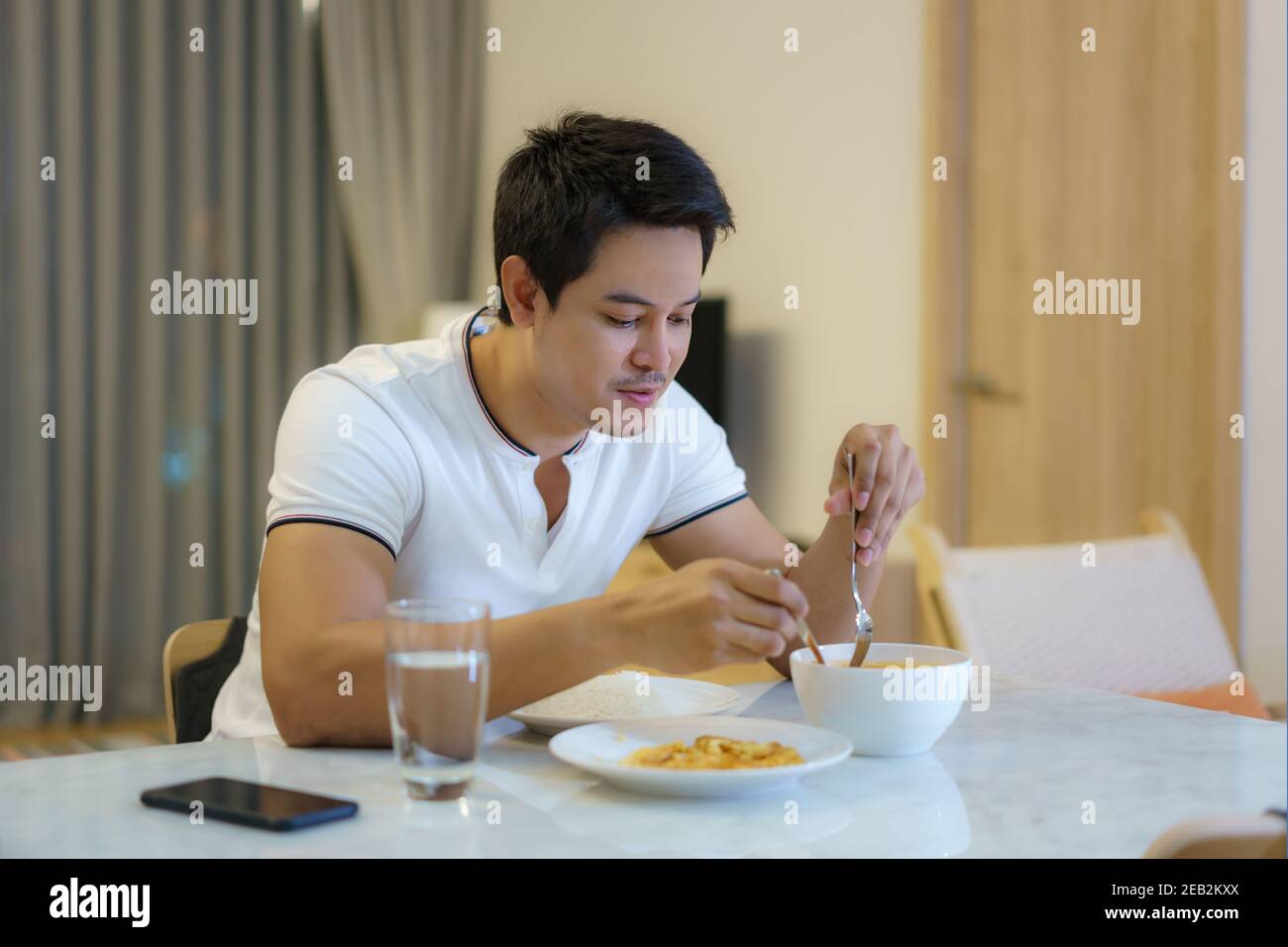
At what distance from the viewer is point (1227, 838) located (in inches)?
31.1

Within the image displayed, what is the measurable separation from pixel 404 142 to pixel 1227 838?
3993 mm

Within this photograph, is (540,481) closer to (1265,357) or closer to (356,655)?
(356,655)

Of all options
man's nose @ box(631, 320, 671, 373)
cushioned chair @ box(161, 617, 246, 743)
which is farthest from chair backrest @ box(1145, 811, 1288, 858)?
cushioned chair @ box(161, 617, 246, 743)

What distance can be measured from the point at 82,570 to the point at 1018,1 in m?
3.03

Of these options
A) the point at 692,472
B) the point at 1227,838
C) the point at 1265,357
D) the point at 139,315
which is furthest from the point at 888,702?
the point at 139,315

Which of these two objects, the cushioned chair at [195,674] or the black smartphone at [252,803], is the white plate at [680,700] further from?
the cushioned chair at [195,674]

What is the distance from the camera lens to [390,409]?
4.41ft

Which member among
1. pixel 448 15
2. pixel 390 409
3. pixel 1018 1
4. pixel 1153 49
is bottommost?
pixel 390 409

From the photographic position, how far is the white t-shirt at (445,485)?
123cm

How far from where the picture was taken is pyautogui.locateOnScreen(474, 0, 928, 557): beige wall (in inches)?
117

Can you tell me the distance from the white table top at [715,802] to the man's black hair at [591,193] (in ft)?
1.64

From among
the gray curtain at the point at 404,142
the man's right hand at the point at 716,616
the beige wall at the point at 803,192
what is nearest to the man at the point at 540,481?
the man's right hand at the point at 716,616

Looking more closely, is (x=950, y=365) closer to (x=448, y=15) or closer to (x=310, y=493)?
(x=310, y=493)
